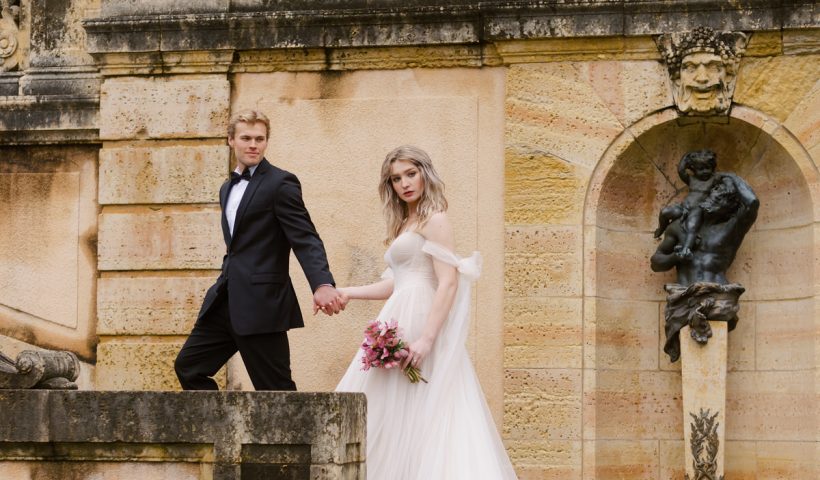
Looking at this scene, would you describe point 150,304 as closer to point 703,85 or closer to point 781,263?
point 703,85

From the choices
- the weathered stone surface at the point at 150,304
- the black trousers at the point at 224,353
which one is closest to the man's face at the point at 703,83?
the weathered stone surface at the point at 150,304

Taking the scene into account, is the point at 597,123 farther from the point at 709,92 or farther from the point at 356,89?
the point at 356,89

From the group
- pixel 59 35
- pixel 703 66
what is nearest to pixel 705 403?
pixel 703 66

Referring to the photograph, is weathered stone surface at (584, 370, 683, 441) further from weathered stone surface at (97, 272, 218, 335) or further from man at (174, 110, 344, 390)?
man at (174, 110, 344, 390)

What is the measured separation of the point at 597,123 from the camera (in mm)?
9906

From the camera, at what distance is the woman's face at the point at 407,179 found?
7.71 meters

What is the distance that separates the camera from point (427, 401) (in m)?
7.54

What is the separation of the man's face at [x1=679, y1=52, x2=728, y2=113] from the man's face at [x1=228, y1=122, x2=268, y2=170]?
10.7ft

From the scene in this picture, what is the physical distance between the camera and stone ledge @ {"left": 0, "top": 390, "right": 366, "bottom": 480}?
6.34m

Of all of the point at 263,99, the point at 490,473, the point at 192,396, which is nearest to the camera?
the point at 192,396

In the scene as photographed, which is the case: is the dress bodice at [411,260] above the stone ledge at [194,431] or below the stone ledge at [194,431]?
above

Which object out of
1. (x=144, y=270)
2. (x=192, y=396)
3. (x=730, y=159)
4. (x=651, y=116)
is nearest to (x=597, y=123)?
(x=651, y=116)

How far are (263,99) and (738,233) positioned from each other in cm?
313

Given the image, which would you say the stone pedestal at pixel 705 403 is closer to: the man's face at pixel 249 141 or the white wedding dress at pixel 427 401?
the white wedding dress at pixel 427 401
